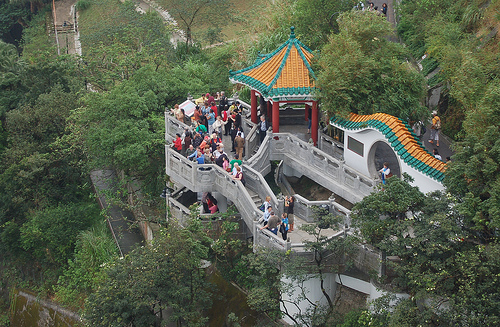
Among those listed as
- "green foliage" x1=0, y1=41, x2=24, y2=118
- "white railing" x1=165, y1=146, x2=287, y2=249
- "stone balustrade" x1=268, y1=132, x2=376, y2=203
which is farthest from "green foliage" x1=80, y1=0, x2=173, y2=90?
"stone balustrade" x1=268, y1=132, x2=376, y2=203

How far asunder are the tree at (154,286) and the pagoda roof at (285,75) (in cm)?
830

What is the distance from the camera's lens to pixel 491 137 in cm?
2289

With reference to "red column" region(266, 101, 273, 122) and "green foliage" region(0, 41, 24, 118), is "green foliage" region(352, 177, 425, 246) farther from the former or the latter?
"green foliage" region(0, 41, 24, 118)

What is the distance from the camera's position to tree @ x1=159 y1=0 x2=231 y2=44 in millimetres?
61688

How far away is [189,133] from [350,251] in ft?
34.6

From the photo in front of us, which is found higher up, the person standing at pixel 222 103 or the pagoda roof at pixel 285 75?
the pagoda roof at pixel 285 75

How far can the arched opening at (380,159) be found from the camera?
29930 mm

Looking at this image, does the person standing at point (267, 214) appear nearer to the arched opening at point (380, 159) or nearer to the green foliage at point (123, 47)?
the arched opening at point (380, 159)

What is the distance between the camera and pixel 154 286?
27.0 metres

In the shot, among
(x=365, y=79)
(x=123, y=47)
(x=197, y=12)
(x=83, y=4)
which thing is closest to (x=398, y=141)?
(x=365, y=79)

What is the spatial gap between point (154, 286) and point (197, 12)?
40.9 meters

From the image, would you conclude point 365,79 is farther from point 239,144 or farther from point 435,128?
point 239,144

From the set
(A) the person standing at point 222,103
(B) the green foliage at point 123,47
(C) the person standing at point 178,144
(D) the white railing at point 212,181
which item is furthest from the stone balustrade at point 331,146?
(B) the green foliage at point 123,47

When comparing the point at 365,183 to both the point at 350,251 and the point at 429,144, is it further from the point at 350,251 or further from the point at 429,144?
the point at 429,144
